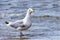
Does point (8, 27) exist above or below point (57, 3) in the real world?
below

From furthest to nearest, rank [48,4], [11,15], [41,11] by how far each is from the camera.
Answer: [48,4], [41,11], [11,15]

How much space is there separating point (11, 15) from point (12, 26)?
3012mm

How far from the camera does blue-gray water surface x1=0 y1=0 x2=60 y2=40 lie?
379 inches

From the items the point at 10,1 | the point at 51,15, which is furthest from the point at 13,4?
the point at 51,15

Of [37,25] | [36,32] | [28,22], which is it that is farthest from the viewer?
[37,25]

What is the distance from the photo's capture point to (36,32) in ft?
33.0

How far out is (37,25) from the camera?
35.7ft

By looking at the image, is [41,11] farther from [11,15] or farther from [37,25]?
[37,25]

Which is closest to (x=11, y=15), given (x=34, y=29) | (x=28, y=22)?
(x=34, y=29)

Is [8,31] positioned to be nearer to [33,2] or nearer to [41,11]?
[41,11]

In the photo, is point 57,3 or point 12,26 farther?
point 57,3

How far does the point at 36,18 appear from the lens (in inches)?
484

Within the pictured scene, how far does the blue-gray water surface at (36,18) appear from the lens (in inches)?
379

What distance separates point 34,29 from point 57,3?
5322 mm
